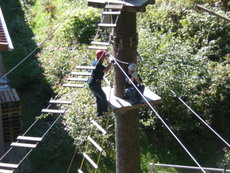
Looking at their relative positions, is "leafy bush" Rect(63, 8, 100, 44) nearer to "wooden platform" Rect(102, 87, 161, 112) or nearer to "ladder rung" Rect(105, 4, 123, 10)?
"wooden platform" Rect(102, 87, 161, 112)

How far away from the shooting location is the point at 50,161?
13.6 meters

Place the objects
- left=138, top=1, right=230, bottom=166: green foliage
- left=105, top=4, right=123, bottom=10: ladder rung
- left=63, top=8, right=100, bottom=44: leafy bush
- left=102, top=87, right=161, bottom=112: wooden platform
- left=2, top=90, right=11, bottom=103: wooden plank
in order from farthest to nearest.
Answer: left=63, top=8, right=100, bottom=44: leafy bush → left=2, top=90, right=11, bottom=103: wooden plank → left=138, top=1, right=230, bottom=166: green foliage → left=102, top=87, right=161, bottom=112: wooden platform → left=105, top=4, right=123, bottom=10: ladder rung

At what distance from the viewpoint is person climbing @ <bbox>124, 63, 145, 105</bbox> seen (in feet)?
24.8

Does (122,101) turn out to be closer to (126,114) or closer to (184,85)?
(126,114)

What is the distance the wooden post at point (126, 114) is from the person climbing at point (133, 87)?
12cm

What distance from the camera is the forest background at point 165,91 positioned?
12.9 metres

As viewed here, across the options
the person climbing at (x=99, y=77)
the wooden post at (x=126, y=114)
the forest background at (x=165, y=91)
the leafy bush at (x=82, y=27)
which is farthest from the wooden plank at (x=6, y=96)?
the wooden post at (x=126, y=114)

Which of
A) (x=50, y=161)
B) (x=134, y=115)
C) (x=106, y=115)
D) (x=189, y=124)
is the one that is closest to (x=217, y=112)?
(x=189, y=124)

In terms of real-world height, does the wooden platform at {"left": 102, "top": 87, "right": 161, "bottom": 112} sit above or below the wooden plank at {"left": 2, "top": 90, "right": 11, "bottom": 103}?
above

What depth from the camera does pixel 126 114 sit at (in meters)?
7.75

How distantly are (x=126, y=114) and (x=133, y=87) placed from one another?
1.46 ft

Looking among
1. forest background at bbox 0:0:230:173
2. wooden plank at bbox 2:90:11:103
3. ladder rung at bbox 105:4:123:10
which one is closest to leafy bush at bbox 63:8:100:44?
forest background at bbox 0:0:230:173

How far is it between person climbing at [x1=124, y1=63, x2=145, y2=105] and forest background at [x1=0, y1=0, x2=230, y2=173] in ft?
14.6

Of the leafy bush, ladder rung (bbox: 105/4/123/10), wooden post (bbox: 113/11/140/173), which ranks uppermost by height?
ladder rung (bbox: 105/4/123/10)
